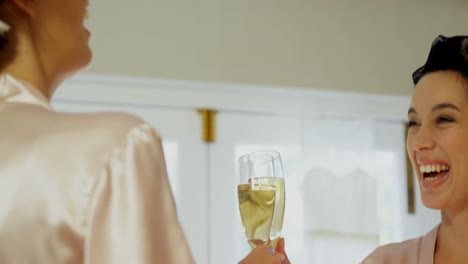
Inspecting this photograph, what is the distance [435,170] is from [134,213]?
3.73 ft

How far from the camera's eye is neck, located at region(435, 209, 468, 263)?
1.61 metres

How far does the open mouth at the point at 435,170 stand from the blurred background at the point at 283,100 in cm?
135

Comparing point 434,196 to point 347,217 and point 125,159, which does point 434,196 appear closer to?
point 125,159

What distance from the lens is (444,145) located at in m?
1.58

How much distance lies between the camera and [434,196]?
1.59 metres

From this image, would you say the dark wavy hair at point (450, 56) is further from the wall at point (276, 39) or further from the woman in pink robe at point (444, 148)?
the wall at point (276, 39)

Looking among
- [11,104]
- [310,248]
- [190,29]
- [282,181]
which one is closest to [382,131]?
[310,248]

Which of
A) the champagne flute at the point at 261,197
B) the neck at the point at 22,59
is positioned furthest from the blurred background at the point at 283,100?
the neck at the point at 22,59

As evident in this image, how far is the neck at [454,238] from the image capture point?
1605mm

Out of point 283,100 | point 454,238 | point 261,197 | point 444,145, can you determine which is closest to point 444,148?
point 444,145

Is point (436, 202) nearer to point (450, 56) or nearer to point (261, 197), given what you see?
point (450, 56)

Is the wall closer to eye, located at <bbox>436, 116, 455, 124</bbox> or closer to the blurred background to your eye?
the blurred background

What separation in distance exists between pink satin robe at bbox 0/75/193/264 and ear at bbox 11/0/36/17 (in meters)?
0.16

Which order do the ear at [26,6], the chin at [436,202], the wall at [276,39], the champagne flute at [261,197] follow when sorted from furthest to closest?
the wall at [276,39]
the chin at [436,202]
the champagne flute at [261,197]
the ear at [26,6]
